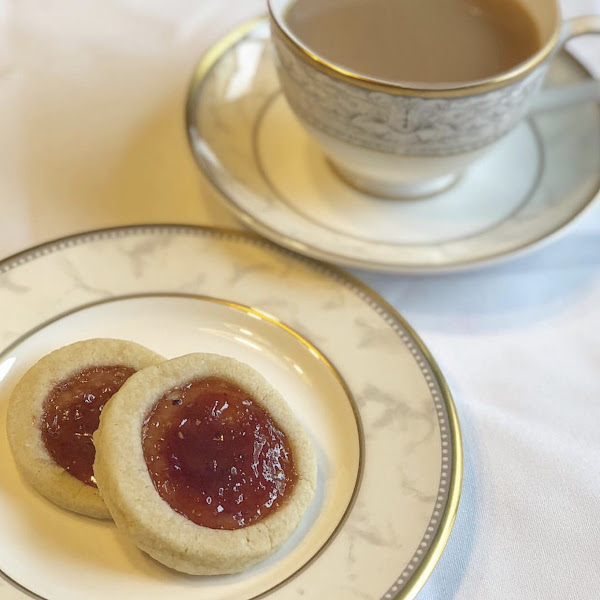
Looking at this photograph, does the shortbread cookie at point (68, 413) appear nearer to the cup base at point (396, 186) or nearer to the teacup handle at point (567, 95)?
the cup base at point (396, 186)

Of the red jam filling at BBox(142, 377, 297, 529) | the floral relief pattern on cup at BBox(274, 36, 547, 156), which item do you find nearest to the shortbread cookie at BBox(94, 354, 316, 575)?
the red jam filling at BBox(142, 377, 297, 529)

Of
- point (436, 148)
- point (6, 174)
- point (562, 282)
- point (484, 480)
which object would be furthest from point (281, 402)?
point (6, 174)

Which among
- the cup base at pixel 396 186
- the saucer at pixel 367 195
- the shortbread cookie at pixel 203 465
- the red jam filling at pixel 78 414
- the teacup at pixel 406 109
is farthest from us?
the cup base at pixel 396 186

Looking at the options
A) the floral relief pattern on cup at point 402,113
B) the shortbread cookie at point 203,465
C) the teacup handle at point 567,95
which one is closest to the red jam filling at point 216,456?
the shortbread cookie at point 203,465

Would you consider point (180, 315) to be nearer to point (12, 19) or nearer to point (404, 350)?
point (404, 350)

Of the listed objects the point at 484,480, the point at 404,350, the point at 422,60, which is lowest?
the point at 484,480

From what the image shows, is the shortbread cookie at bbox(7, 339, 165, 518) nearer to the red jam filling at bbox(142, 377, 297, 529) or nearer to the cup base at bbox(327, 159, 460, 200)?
the red jam filling at bbox(142, 377, 297, 529)
